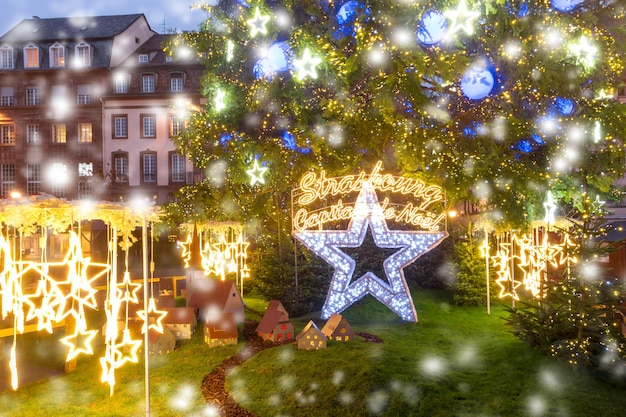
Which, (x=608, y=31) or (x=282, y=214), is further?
(x=282, y=214)

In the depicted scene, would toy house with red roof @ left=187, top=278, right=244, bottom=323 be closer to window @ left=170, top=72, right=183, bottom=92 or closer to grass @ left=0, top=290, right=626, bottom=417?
grass @ left=0, top=290, right=626, bottom=417

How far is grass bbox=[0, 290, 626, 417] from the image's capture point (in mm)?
8078

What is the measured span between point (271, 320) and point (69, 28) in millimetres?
33325

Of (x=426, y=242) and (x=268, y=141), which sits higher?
(x=268, y=141)

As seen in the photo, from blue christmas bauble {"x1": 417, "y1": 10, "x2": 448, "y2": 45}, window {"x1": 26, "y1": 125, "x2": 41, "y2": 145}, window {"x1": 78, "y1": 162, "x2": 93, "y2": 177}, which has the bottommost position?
window {"x1": 78, "y1": 162, "x2": 93, "y2": 177}

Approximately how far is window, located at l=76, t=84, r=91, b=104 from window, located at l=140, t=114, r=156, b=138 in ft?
13.0

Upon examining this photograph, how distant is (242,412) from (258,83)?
27.5ft

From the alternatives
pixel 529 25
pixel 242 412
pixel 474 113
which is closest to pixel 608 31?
pixel 529 25

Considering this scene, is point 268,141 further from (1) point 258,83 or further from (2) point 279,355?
(2) point 279,355

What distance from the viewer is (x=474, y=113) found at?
47.0 feet

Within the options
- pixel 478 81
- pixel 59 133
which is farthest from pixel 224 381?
pixel 59 133

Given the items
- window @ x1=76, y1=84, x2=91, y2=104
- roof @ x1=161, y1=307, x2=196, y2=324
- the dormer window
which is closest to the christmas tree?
roof @ x1=161, y1=307, x2=196, y2=324

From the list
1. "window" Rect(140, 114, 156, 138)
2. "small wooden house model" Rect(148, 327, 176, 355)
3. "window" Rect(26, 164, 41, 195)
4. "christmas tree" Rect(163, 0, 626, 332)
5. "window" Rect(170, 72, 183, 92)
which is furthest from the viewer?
"window" Rect(26, 164, 41, 195)

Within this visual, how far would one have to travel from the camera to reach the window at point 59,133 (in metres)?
37.1
